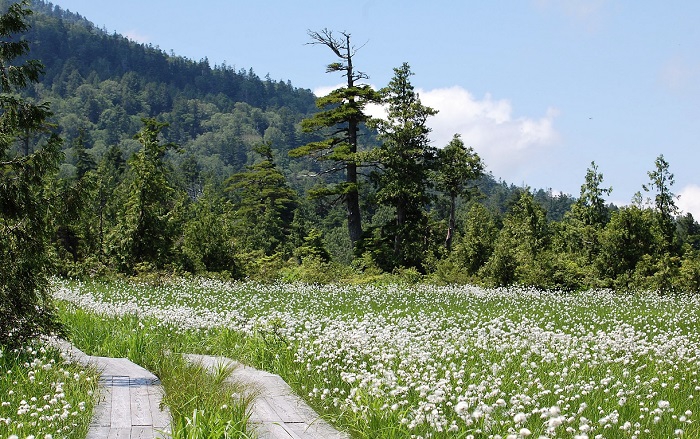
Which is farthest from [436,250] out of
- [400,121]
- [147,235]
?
[147,235]

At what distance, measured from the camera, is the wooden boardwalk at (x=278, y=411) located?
6.08 m

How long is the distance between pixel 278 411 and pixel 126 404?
1.58 meters

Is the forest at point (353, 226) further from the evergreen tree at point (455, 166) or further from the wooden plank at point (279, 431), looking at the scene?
the wooden plank at point (279, 431)

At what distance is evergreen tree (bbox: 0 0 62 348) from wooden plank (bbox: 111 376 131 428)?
1.79m

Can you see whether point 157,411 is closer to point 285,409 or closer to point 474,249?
→ point 285,409

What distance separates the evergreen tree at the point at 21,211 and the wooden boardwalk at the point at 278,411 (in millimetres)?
2416

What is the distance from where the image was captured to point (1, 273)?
841cm

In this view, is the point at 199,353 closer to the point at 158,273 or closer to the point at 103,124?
the point at 158,273

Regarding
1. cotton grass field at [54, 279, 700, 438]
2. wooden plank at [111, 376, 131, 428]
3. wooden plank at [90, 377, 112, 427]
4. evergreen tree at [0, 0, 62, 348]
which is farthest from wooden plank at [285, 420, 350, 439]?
evergreen tree at [0, 0, 62, 348]

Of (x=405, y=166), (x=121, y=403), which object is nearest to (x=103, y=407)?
(x=121, y=403)

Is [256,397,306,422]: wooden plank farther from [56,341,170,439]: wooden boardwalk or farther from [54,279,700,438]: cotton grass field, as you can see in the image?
[56,341,170,439]: wooden boardwalk

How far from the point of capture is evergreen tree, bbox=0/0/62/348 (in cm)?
834

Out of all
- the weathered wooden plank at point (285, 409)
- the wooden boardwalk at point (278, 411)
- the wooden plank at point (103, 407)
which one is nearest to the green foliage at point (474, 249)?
the wooden boardwalk at point (278, 411)

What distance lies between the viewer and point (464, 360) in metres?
8.21
